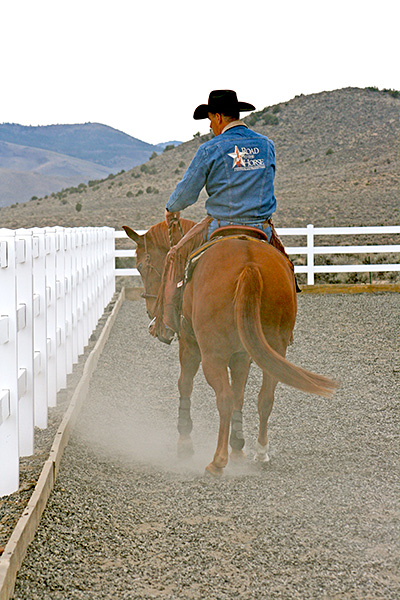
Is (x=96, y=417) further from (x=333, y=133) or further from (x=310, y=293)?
(x=333, y=133)

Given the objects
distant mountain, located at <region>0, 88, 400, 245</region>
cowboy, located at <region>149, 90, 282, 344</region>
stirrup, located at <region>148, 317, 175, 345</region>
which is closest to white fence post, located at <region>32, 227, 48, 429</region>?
stirrup, located at <region>148, 317, 175, 345</region>

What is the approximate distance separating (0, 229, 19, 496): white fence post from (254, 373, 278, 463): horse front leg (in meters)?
1.57

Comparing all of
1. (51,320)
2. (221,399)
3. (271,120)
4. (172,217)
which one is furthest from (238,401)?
(271,120)

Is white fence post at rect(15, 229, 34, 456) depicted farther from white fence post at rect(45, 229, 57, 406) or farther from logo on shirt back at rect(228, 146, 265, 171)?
white fence post at rect(45, 229, 57, 406)

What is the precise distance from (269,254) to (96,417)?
258 centimetres

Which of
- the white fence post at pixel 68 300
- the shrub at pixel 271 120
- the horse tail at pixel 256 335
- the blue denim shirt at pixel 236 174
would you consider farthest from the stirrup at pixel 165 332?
the shrub at pixel 271 120

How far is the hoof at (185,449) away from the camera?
5.61m

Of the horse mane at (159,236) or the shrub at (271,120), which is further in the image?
the shrub at (271,120)

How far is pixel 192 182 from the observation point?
5.26 m

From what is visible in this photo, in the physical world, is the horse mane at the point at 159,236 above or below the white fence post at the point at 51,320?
above

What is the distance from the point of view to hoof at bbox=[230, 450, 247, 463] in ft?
17.7

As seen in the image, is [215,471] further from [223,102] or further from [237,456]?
[223,102]

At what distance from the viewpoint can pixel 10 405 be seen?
452cm

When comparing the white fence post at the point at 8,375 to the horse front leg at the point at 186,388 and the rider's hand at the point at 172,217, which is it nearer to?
the horse front leg at the point at 186,388
